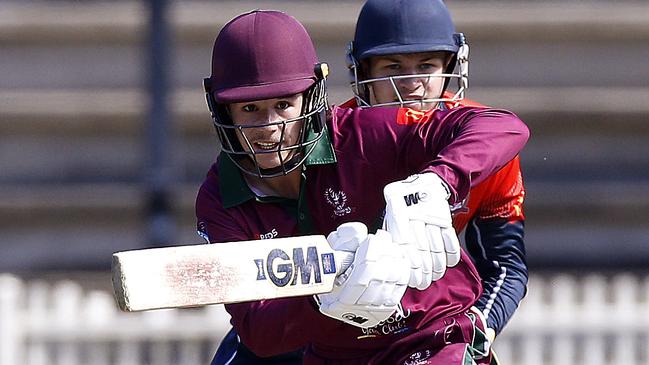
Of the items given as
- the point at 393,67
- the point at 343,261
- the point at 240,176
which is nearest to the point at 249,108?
the point at 240,176

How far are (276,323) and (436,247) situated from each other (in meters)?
0.47

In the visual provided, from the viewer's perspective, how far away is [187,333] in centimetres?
679

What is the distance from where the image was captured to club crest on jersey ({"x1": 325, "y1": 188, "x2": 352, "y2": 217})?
124 inches

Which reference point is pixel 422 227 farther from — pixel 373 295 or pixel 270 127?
pixel 270 127

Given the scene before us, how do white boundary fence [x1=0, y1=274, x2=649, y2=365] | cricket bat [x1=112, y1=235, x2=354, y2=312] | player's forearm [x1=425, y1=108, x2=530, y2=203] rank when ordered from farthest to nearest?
1. white boundary fence [x1=0, y1=274, x2=649, y2=365]
2. player's forearm [x1=425, y1=108, x2=530, y2=203]
3. cricket bat [x1=112, y1=235, x2=354, y2=312]

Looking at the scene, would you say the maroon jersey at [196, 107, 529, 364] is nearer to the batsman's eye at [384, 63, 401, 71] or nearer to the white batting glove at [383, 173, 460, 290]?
the white batting glove at [383, 173, 460, 290]

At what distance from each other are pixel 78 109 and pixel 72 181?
1.68 ft

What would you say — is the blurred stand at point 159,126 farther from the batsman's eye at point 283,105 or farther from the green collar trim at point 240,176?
the batsman's eye at point 283,105

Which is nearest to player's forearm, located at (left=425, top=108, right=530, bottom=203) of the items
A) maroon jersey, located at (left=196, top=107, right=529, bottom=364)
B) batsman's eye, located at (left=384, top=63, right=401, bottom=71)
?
maroon jersey, located at (left=196, top=107, right=529, bottom=364)

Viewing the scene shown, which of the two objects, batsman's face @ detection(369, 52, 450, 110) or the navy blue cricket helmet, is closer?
batsman's face @ detection(369, 52, 450, 110)

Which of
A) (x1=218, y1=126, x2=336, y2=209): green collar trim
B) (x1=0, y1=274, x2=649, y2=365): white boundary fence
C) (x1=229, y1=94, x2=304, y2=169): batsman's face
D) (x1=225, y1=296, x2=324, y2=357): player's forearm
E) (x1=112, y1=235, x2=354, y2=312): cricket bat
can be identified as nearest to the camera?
(x1=112, y1=235, x2=354, y2=312): cricket bat

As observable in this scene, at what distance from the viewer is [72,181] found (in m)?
9.80

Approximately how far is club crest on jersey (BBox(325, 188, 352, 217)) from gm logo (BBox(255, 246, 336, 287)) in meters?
0.52

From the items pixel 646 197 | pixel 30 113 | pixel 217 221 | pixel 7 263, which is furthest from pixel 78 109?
pixel 217 221
